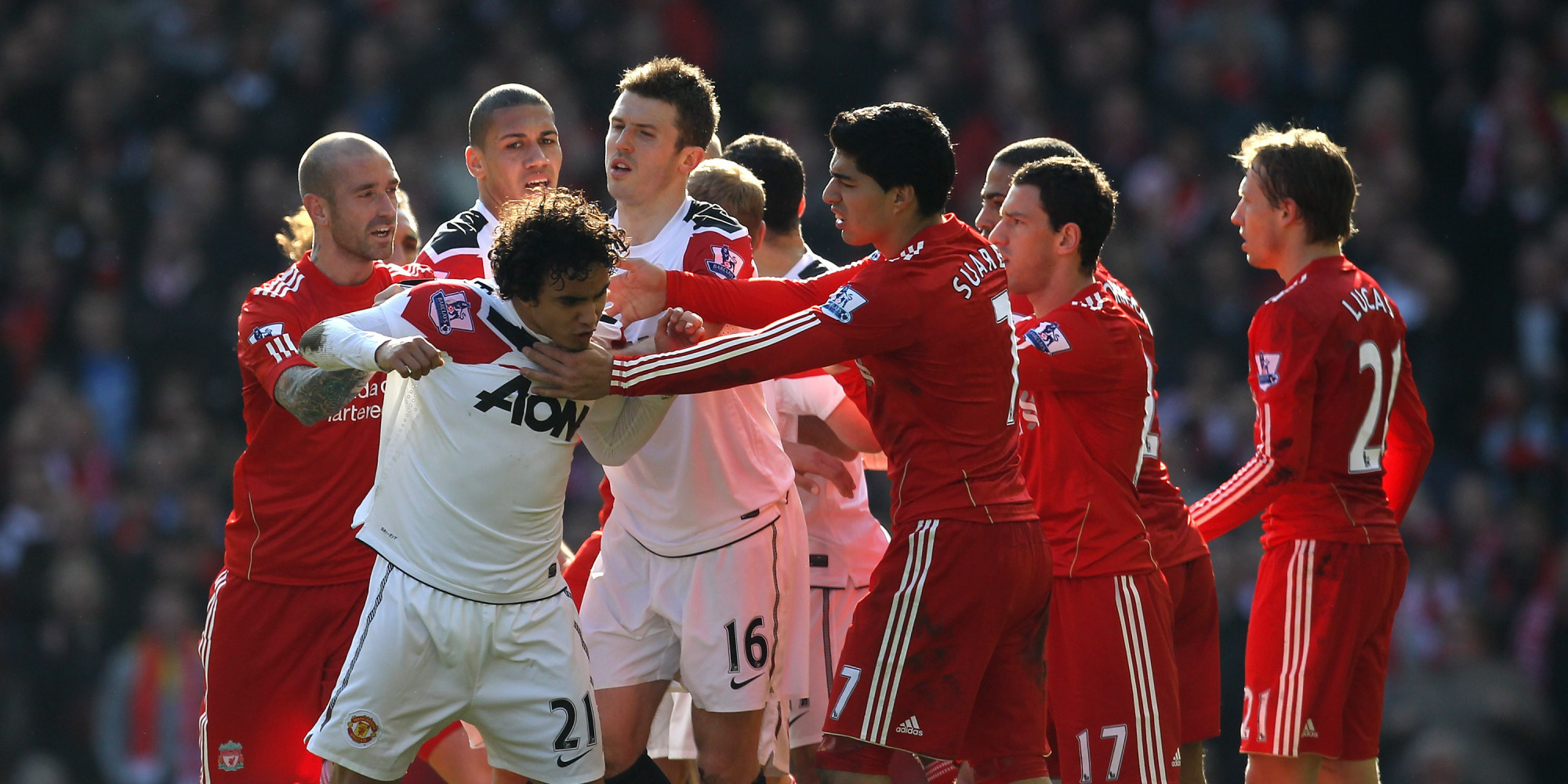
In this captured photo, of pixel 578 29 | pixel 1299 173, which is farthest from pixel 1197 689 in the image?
pixel 578 29

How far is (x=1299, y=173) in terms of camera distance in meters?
5.77

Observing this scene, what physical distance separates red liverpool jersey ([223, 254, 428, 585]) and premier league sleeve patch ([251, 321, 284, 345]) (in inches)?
7.9

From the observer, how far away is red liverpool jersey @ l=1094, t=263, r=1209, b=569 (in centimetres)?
551

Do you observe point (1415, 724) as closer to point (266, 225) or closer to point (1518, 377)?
point (1518, 377)

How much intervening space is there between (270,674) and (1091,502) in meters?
2.88

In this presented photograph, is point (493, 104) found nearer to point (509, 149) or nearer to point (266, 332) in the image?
point (509, 149)

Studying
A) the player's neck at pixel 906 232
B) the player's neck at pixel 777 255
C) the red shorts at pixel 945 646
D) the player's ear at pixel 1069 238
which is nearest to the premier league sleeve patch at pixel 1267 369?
the player's ear at pixel 1069 238

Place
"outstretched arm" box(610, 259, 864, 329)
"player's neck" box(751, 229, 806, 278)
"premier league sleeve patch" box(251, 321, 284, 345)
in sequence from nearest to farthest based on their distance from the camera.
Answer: "outstretched arm" box(610, 259, 864, 329), "premier league sleeve patch" box(251, 321, 284, 345), "player's neck" box(751, 229, 806, 278)

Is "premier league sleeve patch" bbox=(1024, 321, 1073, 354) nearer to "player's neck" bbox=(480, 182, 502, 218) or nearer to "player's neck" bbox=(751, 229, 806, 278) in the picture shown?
"player's neck" bbox=(751, 229, 806, 278)

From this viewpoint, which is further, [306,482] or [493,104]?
[493,104]

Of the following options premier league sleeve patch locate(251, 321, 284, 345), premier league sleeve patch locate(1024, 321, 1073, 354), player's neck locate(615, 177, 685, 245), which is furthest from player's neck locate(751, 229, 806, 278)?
premier league sleeve patch locate(251, 321, 284, 345)

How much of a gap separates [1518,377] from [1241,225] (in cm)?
636

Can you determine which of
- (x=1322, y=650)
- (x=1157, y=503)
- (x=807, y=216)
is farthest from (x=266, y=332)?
(x=807, y=216)

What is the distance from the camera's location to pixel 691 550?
208 inches
